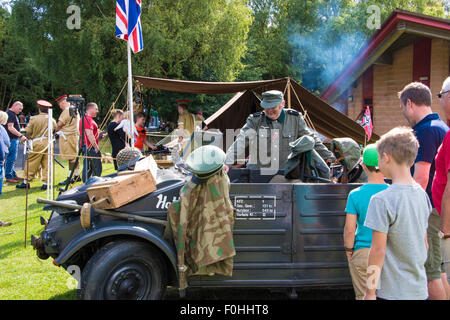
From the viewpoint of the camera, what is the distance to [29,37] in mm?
19688

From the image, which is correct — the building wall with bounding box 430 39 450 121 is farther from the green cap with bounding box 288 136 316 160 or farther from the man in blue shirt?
the man in blue shirt

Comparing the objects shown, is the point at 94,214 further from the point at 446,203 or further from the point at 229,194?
the point at 446,203

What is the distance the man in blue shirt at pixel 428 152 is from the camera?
2.85 metres

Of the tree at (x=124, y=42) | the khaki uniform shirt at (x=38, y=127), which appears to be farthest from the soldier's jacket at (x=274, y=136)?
the tree at (x=124, y=42)

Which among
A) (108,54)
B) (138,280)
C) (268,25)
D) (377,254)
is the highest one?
(268,25)

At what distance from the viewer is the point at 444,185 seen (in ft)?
9.22

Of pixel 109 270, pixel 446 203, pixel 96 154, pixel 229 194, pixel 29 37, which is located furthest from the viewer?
pixel 29 37

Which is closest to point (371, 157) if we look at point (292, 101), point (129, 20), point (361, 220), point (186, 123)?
point (361, 220)

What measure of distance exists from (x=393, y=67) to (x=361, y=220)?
9960 millimetres

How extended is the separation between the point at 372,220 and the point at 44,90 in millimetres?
42001

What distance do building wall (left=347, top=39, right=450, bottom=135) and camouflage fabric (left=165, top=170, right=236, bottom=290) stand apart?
9183 mm

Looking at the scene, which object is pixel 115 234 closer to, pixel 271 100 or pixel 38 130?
pixel 271 100

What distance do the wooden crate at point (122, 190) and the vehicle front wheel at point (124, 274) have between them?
1.08 ft

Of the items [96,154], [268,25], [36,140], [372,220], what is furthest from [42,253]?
[268,25]
